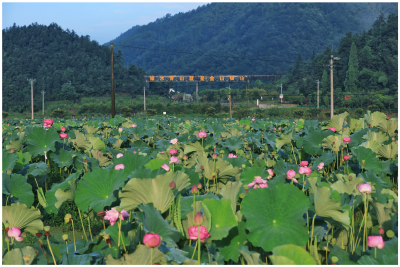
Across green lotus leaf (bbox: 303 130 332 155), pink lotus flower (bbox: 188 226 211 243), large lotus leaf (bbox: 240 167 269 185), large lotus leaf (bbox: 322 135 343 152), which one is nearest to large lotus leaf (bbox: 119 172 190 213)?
pink lotus flower (bbox: 188 226 211 243)

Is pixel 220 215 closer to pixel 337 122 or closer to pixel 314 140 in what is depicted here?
pixel 314 140

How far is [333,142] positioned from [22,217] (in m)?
2.25

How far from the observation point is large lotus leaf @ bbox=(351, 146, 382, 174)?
223 cm

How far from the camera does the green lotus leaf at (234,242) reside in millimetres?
1217

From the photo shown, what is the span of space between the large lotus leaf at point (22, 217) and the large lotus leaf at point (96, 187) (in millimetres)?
216

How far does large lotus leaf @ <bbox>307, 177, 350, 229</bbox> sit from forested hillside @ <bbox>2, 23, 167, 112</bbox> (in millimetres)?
60737

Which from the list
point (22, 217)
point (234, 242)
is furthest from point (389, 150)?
point (22, 217)

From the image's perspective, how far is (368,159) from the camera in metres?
2.27

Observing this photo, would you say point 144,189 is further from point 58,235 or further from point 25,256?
point 58,235

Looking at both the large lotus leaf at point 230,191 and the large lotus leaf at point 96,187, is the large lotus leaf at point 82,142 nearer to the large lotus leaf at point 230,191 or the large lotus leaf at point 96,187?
the large lotus leaf at point 96,187

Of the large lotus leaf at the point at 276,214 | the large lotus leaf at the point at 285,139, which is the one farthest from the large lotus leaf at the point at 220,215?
the large lotus leaf at the point at 285,139

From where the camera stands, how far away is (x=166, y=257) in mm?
1091

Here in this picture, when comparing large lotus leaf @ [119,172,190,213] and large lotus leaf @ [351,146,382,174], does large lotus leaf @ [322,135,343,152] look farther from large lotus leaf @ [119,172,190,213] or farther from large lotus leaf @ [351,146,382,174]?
large lotus leaf @ [119,172,190,213]

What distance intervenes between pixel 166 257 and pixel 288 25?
19174cm
